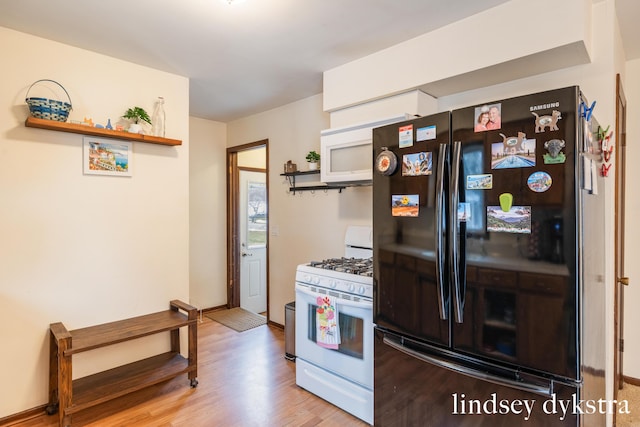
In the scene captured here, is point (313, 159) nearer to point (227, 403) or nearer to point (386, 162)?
point (386, 162)

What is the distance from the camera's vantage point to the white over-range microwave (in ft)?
8.41

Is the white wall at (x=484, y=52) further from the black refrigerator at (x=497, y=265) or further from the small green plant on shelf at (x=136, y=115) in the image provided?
the small green plant on shelf at (x=136, y=115)

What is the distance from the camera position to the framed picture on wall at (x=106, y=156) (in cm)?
254

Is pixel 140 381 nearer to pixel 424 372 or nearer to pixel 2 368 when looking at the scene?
pixel 2 368

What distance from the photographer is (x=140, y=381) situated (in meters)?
2.43

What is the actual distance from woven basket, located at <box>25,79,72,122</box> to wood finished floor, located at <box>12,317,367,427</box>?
198cm

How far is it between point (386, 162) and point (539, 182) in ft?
2.49

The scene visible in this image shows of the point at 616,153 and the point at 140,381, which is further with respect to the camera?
the point at 140,381

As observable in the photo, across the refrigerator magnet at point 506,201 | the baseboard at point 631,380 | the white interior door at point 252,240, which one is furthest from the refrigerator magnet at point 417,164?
the white interior door at point 252,240

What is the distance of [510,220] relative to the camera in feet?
4.80

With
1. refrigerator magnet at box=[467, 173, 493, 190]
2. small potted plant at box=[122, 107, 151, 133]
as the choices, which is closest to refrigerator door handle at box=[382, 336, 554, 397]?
refrigerator magnet at box=[467, 173, 493, 190]

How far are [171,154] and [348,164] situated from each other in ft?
4.98

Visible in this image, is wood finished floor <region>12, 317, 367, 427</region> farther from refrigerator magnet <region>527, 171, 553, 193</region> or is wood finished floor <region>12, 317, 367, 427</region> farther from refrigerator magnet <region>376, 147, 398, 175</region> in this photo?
refrigerator magnet <region>527, 171, 553, 193</region>

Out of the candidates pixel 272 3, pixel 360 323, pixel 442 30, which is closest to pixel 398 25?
pixel 442 30
